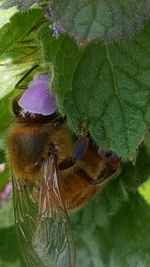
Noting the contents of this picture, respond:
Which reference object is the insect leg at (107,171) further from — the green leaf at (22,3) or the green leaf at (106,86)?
the green leaf at (22,3)

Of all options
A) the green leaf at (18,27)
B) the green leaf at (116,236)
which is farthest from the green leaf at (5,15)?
the green leaf at (116,236)

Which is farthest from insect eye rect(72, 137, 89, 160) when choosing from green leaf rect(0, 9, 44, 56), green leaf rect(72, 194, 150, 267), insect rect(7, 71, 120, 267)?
green leaf rect(72, 194, 150, 267)

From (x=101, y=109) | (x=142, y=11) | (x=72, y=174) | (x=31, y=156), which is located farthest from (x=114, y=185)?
(x=142, y=11)

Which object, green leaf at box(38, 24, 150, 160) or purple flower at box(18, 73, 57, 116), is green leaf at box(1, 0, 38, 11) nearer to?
green leaf at box(38, 24, 150, 160)

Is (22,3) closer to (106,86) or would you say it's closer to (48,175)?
(106,86)

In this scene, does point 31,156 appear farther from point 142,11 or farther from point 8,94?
point 142,11

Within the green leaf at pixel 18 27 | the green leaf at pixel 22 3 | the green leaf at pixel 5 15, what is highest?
the green leaf at pixel 22 3

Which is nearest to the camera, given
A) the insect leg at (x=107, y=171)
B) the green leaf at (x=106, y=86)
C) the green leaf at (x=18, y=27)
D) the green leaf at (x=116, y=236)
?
the green leaf at (x=106, y=86)
